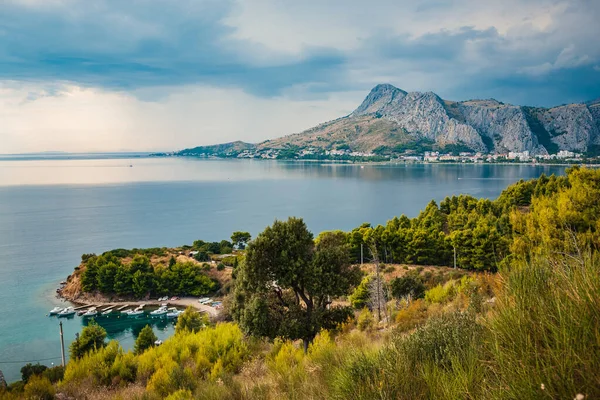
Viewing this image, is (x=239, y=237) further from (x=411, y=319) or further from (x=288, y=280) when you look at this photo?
(x=411, y=319)

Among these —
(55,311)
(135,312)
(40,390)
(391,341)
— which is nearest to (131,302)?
(135,312)

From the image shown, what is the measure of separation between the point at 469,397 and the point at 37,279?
50188 mm

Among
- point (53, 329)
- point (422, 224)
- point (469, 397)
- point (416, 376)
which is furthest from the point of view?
point (422, 224)

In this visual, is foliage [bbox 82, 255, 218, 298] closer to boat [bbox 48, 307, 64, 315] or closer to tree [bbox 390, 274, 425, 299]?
boat [bbox 48, 307, 64, 315]

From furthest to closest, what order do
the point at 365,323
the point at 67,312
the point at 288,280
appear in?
the point at 67,312 < the point at 365,323 < the point at 288,280

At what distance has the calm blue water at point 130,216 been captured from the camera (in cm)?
3250

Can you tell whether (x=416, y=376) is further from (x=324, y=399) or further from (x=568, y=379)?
(x=568, y=379)

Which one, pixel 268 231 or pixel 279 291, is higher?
pixel 268 231

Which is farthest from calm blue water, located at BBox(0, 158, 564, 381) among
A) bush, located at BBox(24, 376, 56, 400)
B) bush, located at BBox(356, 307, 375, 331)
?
bush, located at BBox(356, 307, 375, 331)

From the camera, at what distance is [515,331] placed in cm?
213

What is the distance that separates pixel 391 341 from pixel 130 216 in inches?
2986

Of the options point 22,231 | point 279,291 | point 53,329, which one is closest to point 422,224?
point 279,291

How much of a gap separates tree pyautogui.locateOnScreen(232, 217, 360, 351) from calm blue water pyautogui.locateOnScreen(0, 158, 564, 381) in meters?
21.3

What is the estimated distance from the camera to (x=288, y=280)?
11.1m
